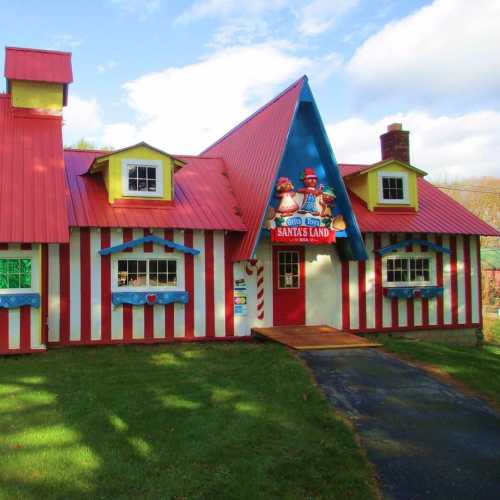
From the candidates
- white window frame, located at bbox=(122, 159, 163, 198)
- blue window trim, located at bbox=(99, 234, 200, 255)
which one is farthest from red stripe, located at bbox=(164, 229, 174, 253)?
white window frame, located at bbox=(122, 159, 163, 198)

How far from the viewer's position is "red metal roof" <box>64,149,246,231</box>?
1181 centimetres

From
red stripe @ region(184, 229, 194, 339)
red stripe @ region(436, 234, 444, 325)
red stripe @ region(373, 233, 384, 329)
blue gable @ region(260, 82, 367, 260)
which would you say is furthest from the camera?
red stripe @ region(436, 234, 444, 325)

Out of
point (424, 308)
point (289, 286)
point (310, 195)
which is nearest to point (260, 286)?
point (289, 286)

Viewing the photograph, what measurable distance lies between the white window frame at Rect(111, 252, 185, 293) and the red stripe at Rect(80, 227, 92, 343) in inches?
20.4

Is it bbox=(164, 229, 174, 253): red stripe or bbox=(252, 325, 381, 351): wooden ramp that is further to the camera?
bbox=(164, 229, 174, 253): red stripe

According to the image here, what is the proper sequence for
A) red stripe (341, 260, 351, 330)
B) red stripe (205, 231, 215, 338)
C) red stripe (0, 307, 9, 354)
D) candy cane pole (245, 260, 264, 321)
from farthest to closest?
1. red stripe (341, 260, 351, 330)
2. candy cane pole (245, 260, 264, 321)
3. red stripe (205, 231, 215, 338)
4. red stripe (0, 307, 9, 354)

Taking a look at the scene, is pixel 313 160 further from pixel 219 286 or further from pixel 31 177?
pixel 31 177

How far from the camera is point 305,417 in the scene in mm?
6824

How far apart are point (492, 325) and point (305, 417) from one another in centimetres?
1702

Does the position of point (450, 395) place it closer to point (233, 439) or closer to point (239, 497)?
point (233, 439)

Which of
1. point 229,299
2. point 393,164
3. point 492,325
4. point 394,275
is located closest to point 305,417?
point 229,299

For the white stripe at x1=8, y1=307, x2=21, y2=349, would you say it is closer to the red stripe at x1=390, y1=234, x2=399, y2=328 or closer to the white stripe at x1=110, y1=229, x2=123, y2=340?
the white stripe at x1=110, y1=229, x2=123, y2=340

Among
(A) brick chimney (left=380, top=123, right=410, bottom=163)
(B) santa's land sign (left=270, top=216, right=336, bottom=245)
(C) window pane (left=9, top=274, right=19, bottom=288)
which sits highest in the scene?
(A) brick chimney (left=380, top=123, right=410, bottom=163)

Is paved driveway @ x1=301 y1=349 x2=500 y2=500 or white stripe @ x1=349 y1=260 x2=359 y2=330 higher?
white stripe @ x1=349 y1=260 x2=359 y2=330
